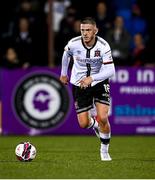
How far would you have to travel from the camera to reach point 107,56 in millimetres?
10398

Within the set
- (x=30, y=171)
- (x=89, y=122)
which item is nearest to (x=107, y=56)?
(x=89, y=122)

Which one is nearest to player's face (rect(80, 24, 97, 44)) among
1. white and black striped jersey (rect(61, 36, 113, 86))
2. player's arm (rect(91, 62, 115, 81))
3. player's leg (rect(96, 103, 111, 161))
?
white and black striped jersey (rect(61, 36, 113, 86))

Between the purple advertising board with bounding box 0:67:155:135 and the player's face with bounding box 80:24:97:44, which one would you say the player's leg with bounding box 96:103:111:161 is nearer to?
the player's face with bounding box 80:24:97:44

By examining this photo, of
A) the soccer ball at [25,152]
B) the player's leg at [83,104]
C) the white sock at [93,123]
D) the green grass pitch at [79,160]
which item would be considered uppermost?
the player's leg at [83,104]

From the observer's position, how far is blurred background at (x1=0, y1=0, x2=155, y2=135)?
631 inches

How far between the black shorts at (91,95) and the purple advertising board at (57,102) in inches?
196

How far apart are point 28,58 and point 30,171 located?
7898mm

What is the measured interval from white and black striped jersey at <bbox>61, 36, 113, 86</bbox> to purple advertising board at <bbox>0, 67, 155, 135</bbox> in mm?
5159

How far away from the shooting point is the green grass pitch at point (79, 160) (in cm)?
882

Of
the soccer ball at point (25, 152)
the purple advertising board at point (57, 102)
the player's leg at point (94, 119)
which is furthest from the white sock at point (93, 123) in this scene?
the purple advertising board at point (57, 102)

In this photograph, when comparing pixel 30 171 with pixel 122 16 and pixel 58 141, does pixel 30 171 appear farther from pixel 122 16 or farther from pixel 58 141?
pixel 122 16

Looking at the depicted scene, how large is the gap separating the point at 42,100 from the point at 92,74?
5.43 m

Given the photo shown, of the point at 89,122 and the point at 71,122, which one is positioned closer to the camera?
the point at 89,122

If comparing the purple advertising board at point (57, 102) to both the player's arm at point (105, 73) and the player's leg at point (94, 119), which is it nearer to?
the player's leg at point (94, 119)
